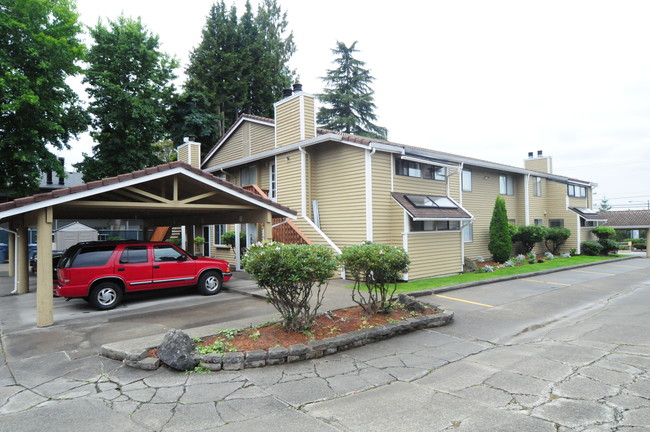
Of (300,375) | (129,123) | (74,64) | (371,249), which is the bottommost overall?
(300,375)

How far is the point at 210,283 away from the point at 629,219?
3145 cm

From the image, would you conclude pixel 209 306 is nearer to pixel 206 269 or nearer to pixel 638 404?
pixel 206 269

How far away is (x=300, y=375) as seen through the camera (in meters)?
5.22

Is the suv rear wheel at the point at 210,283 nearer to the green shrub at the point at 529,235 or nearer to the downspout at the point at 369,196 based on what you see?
the downspout at the point at 369,196

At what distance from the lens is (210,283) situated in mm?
11047

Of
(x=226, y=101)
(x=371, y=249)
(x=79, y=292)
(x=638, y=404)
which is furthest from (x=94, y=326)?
(x=226, y=101)

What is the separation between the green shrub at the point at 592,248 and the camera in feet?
78.9

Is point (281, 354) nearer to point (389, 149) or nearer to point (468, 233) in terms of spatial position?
point (389, 149)

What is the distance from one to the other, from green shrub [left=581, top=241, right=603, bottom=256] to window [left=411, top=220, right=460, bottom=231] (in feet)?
45.9

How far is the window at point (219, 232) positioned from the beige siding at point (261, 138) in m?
4.34

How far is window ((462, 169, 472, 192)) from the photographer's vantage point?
1873 centimetres

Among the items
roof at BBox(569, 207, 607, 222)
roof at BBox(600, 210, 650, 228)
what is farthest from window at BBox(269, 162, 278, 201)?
roof at BBox(600, 210, 650, 228)

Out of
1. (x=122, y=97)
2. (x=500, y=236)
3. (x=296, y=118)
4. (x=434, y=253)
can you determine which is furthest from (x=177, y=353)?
(x=122, y=97)

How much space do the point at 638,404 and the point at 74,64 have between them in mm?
24900
